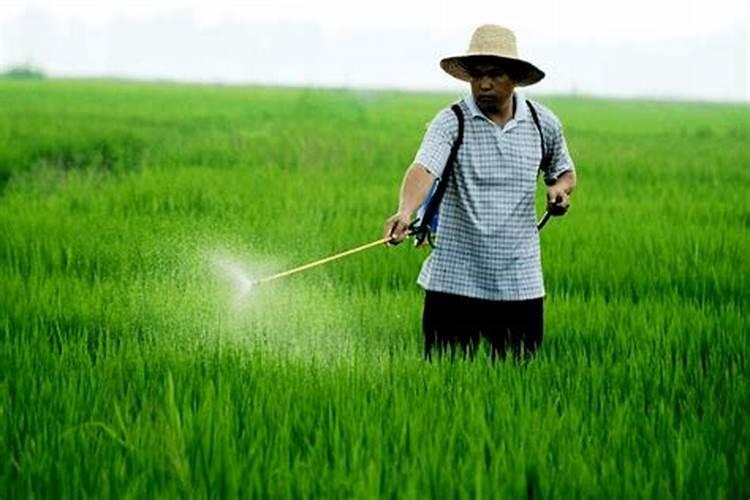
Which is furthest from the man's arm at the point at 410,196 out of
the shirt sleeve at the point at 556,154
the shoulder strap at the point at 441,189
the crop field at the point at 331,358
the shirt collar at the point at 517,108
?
the shirt sleeve at the point at 556,154

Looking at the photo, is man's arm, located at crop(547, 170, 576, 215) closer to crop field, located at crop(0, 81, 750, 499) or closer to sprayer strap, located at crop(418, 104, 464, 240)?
sprayer strap, located at crop(418, 104, 464, 240)

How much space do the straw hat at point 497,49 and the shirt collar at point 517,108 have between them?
109 mm

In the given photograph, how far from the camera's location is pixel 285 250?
6344 millimetres

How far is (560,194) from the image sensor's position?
383cm

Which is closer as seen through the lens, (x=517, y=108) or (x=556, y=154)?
(x=517, y=108)

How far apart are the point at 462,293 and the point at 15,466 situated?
153cm

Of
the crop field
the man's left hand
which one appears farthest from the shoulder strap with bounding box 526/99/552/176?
the crop field

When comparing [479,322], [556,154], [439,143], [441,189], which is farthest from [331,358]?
[556,154]

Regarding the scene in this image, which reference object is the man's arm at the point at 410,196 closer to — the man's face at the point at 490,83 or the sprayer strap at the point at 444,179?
the sprayer strap at the point at 444,179

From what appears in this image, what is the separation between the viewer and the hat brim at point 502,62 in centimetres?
361

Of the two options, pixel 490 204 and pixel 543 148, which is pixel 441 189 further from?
pixel 543 148

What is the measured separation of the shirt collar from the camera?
372cm

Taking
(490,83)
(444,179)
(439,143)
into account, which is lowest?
(444,179)

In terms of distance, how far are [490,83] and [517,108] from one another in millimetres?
168
